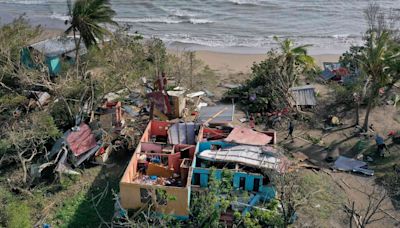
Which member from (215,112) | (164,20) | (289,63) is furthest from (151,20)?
(215,112)

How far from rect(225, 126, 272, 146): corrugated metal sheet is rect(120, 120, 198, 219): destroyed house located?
1891mm

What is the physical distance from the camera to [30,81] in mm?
23359

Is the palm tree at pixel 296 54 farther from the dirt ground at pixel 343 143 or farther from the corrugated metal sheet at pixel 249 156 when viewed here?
the corrugated metal sheet at pixel 249 156

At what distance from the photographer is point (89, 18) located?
88.7 ft

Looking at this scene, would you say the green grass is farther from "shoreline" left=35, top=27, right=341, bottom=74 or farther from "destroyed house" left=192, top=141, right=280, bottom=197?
"shoreline" left=35, top=27, right=341, bottom=74

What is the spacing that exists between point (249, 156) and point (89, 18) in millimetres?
13932

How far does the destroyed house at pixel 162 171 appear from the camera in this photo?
57.1ft

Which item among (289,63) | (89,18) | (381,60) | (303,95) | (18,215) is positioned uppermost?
(89,18)

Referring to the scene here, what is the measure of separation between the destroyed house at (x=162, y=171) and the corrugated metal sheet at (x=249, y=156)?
1.09 meters

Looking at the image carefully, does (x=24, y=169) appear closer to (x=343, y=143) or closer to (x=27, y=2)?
(x=343, y=143)

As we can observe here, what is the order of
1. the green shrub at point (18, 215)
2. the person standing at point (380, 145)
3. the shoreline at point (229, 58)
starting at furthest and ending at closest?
the shoreline at point (229, 58)
the person standing at point (380, 145)
the green shrub at point (18, 215)

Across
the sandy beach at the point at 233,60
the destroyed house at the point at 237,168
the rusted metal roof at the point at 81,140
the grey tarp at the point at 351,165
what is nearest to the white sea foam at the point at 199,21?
the sandy beach at the point at 233,60

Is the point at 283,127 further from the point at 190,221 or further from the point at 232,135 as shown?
the point at 190,221

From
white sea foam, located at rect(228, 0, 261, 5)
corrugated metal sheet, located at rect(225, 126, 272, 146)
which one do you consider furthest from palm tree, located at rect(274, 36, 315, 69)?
white sea foam, located at rect(228, 0, 261, 5)
